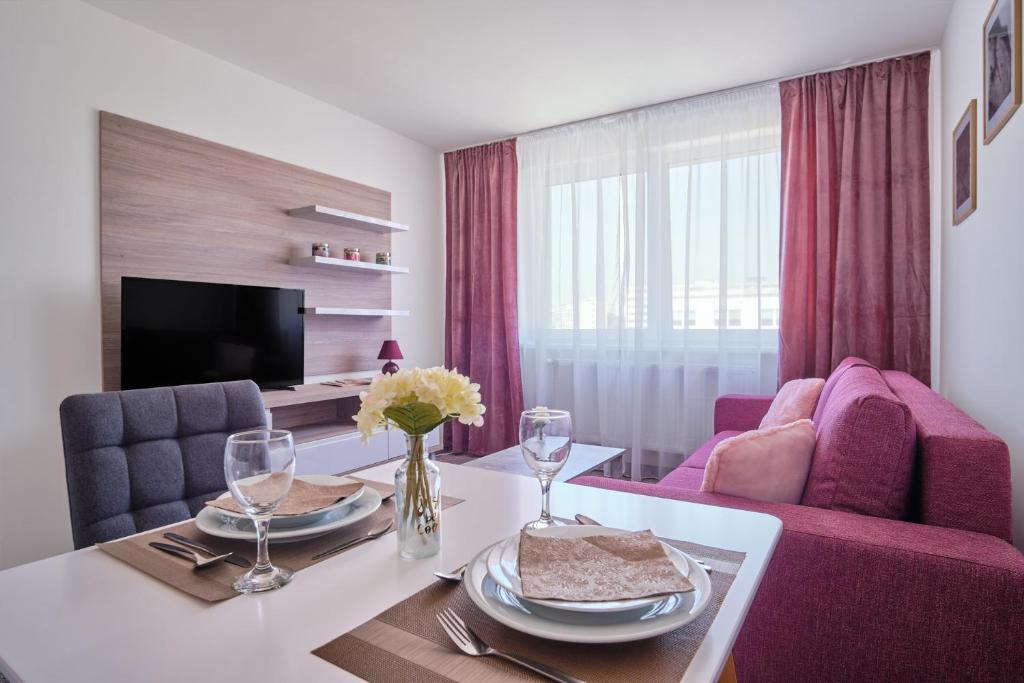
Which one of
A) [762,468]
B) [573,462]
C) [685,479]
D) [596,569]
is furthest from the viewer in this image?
[573,462]

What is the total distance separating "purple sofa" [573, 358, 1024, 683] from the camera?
3.46 ft

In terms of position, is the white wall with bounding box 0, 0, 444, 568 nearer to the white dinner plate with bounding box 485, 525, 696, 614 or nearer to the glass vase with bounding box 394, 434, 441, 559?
the glass vase with bounding box 394, 434, 441, 559

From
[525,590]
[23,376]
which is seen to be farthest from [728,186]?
[23,376]

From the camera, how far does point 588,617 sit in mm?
616

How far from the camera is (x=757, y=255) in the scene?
3.66 metres

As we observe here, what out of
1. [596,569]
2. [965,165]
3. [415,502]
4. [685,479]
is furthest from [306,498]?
[965,165]

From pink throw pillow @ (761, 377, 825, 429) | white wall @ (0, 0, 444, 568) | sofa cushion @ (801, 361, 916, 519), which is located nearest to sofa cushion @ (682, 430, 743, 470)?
pink throw pillow @ (761, 377, 825, 429)

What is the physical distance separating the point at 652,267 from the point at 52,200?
3.44 meters

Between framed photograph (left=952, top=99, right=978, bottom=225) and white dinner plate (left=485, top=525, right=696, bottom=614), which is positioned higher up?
framed photograph (left=952, top=99, right=978, bottom=225)

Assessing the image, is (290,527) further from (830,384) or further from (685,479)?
(830,384)

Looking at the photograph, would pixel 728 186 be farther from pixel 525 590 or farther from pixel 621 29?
pixel 525 590

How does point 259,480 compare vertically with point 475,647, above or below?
above

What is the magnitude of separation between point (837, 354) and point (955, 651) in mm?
2571

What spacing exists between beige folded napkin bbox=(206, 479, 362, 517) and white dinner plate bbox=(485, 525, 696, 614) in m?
0.34
